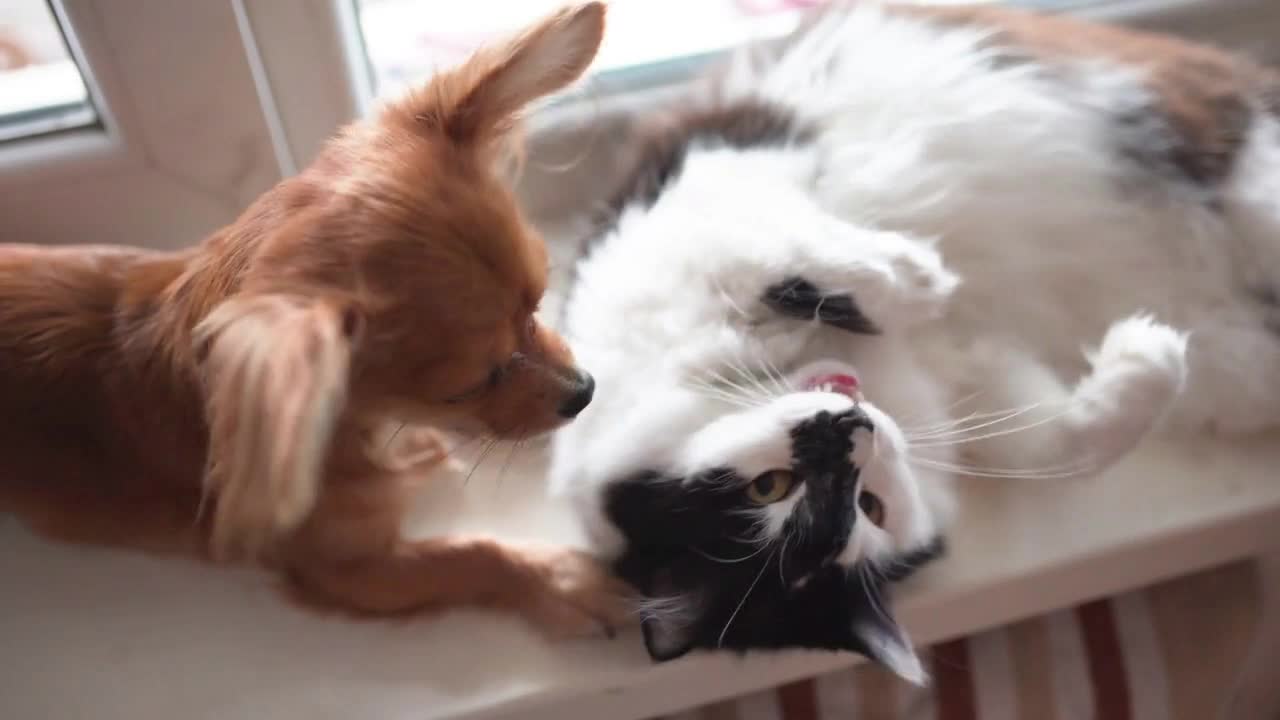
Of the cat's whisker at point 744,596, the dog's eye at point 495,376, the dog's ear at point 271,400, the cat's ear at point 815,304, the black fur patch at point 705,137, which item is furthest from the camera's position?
the black fur patch at point 705,137

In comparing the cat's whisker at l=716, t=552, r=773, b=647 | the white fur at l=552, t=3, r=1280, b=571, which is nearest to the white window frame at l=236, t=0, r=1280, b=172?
the white fur at l=552, t=3, r=1280, b=571

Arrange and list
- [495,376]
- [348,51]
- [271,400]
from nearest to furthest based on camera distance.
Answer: [271,400], [495,376], [348,51]

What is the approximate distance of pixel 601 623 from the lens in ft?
3.05

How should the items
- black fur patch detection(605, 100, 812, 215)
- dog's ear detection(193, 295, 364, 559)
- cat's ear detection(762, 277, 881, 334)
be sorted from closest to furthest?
dog's ear detection(193, 295, 364, 559)
cat's ear detection(762, 277, 881, 334)
black fur patch detection(605, 100, 812, 215)

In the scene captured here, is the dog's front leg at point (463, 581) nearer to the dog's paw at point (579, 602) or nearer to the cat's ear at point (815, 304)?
the dog's paw at point (579, 602)

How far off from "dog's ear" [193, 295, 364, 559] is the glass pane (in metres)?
→ 0.62

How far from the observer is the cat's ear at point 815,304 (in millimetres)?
990

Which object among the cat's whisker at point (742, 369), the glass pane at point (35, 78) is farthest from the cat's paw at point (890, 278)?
the glass pane at point (35, 78)

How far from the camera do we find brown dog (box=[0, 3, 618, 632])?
60 centimetres

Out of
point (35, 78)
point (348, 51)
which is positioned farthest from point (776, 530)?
point (35, 78)

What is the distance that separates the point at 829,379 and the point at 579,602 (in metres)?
0.33

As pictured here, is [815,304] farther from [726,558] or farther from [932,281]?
[726,558]

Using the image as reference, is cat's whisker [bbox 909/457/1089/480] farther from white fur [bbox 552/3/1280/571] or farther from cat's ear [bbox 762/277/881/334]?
cat's ear [bbox 762/277/881/334]

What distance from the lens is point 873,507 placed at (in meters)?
0.94
